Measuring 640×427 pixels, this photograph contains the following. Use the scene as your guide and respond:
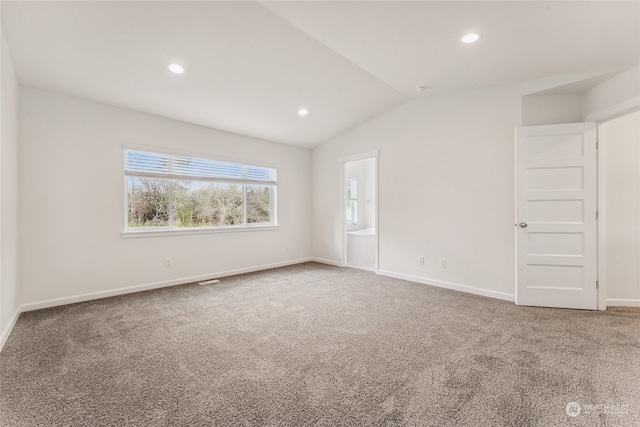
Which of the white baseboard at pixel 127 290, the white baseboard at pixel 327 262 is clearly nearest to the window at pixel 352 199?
the white baseboard at pixel 327 262

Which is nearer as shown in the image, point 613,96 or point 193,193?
point 613,96

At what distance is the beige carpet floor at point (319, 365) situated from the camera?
1622mm

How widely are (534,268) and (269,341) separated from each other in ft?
10.1

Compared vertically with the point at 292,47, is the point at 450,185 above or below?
below

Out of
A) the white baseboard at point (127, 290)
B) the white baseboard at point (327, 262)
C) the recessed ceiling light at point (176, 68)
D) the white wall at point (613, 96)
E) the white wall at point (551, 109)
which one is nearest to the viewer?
the white wall at point (613, 96)

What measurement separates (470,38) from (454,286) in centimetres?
301

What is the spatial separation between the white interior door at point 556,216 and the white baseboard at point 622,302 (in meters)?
0.38

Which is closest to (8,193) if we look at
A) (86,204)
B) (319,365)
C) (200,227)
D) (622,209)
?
(86,204)

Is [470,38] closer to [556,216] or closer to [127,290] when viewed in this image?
[556,216]

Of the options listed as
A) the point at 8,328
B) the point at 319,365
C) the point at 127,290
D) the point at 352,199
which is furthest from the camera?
the point at 352,199

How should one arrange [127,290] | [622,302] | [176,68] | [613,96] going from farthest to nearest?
[127,290] → [622,302] → [176,68] → [613,96]

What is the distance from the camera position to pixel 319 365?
6.93 ft

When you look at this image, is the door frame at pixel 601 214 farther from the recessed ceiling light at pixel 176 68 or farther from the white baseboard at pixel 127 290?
the white baseboard at pixel 127 290

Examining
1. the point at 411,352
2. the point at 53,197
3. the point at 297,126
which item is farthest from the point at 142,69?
the point at 411,352
